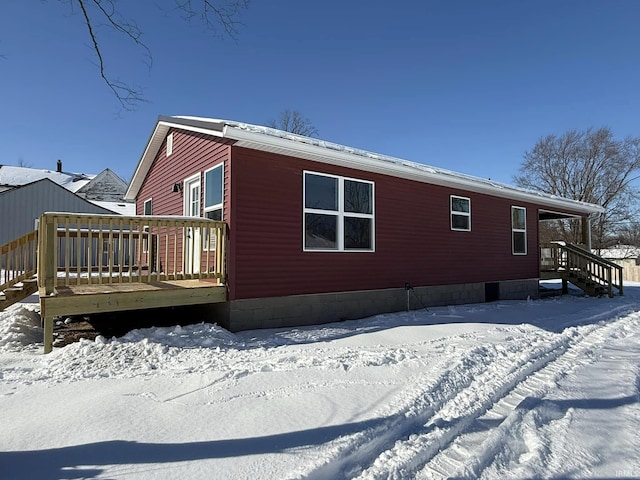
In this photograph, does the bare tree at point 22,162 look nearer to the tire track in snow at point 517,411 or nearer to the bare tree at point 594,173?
the tire track in snow at point 517,411

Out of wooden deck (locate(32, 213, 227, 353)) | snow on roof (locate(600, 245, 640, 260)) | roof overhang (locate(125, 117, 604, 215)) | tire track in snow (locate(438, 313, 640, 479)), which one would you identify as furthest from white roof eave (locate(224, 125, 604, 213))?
snow on roof (locate(600, 245, 640, 260))

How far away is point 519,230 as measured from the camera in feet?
36.0

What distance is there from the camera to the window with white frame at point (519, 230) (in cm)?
1073

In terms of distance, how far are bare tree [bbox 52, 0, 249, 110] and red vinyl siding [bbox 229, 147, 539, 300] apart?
65.3 inches

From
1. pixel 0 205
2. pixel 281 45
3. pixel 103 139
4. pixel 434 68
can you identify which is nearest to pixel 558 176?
pixel 434 68

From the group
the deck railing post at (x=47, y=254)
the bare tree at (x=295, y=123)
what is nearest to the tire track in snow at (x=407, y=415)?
the deck railing post at (x=47, y=254)

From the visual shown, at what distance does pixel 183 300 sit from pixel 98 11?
12.2 ft

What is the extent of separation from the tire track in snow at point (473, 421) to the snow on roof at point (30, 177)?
2888 cm

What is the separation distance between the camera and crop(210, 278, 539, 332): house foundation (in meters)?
5.69

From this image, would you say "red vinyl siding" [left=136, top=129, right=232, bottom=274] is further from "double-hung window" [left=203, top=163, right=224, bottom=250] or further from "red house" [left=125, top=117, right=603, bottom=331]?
"double-hung window" [left=203, top=163, right=224, bottom=250]

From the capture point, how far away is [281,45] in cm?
1029

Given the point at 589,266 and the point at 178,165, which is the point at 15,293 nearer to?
the point at 178,165

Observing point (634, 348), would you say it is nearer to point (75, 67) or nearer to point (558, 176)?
point (75, 67)

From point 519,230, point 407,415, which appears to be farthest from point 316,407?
point 519,230
